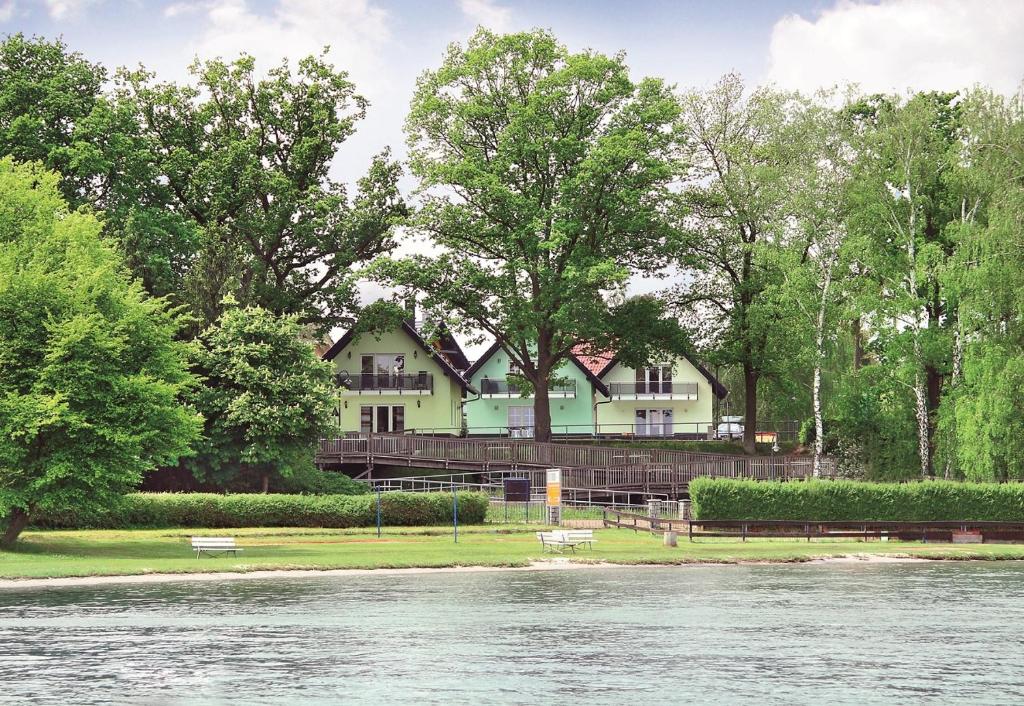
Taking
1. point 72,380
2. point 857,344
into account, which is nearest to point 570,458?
point 857,344

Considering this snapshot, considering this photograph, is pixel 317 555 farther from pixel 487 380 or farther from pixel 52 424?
pixel 487 380

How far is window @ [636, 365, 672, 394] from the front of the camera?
291ft

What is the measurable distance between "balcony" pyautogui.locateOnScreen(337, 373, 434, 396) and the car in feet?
68.0

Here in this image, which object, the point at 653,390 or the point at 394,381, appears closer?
the point at 394,381

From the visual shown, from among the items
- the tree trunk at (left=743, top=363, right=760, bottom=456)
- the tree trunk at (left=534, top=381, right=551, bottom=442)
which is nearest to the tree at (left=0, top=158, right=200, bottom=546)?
the tree trunk at (left=534, top=381, right=551, bottom=442)

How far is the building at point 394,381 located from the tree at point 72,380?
40.2m

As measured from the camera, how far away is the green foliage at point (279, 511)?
4547 cm

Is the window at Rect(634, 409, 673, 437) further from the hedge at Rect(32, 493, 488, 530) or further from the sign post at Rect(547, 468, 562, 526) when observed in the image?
the sign post at Rect(547, 468, 562, 526)

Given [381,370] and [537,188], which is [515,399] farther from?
[537,188]

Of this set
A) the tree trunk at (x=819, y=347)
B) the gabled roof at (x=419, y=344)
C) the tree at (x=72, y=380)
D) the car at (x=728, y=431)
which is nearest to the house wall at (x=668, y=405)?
the car at (x=728, y=431)

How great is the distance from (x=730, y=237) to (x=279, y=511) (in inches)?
1353

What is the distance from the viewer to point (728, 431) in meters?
94.6

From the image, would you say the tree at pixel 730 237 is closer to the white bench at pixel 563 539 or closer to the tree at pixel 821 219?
the tree at pixel 821 219

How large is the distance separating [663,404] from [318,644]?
227 ft
